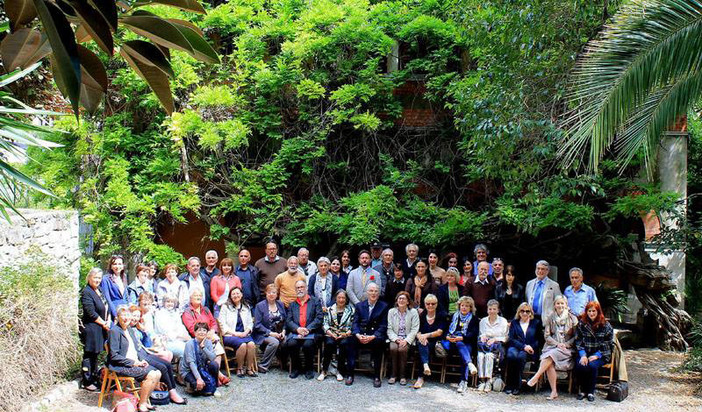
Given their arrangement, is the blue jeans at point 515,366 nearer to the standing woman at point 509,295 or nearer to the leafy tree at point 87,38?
the standing woman at point 509,295

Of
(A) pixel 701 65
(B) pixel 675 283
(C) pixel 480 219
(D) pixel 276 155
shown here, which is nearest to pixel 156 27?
(A) pixel 701 65

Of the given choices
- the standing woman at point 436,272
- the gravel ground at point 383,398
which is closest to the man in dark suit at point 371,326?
the gravel ground at point 383,398

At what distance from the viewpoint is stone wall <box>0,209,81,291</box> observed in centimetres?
795

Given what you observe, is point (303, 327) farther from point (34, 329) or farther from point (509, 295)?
point (34, 329)

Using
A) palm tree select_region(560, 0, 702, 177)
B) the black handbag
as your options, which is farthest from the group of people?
palm tree select_region(560, 0, 702, 177)

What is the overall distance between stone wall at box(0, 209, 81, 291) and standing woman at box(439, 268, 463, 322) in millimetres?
5098

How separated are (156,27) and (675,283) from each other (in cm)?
1269

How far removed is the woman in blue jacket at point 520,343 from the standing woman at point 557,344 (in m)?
0.14

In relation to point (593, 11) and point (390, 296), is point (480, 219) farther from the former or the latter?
point (593, 11)

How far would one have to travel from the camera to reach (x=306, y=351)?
9.52m

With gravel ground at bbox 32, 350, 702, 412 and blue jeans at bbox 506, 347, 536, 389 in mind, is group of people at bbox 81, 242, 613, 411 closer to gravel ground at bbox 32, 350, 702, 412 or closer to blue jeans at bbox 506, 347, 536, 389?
blue jeans at bbox 506, 347, 536, 389

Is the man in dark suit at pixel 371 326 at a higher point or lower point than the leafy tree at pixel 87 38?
lower

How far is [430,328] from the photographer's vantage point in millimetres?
9328

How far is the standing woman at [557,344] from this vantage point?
28.3 ft
